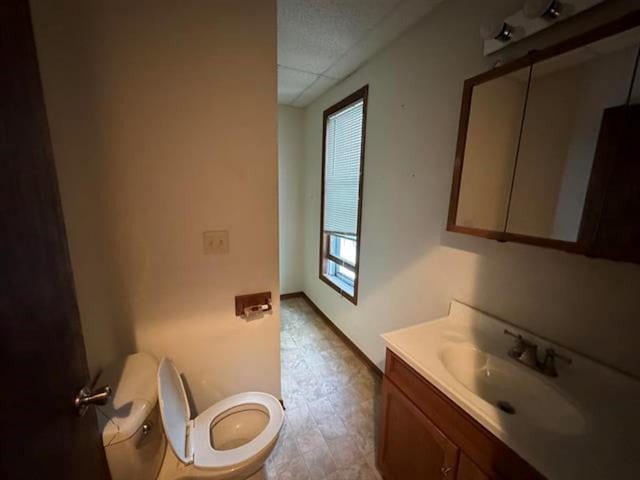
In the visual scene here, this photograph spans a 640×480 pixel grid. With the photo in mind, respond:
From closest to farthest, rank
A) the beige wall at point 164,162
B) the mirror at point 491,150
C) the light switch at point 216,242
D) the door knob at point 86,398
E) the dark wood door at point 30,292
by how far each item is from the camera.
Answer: the dark wood door at point 30,292 → the door knob at point 86,398 → the beige wall at point 164,162 → the mirror at point 491,150 → the light switch at point 216,242

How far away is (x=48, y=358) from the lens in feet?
Result: 1.91

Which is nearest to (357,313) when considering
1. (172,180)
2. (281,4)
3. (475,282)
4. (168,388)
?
(475,282)

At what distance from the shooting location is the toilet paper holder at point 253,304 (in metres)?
1.40

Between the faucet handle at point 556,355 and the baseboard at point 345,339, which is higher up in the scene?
the faucet handle at point 556,355

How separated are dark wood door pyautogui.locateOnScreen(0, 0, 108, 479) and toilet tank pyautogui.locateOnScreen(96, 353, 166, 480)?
20cm

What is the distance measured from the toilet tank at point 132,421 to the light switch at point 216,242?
549mm

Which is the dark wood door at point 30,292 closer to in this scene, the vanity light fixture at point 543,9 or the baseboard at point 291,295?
the vanity light fixture at point 543,9

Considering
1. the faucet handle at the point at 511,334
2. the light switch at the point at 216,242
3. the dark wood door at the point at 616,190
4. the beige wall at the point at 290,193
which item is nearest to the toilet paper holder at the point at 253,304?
the light switch at the point at 216,242

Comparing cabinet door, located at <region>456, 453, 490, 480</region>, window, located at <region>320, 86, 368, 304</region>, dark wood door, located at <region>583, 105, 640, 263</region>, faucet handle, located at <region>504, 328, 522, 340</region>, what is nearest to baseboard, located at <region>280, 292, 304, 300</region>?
window, located at <region>320, 86, 368, 304</region>

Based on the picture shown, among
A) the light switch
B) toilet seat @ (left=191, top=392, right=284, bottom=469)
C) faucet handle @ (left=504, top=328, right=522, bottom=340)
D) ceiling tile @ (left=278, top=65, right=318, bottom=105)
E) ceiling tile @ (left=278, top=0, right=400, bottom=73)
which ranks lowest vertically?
toilet seat @ (left=191, top=392, right=284, bottom=469)

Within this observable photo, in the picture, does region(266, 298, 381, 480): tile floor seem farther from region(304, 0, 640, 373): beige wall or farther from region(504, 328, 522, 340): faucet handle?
region(504, 328, 522, 340): faucet handle

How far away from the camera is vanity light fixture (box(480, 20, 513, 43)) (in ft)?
3.56

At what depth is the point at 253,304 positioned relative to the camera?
56.1 inches

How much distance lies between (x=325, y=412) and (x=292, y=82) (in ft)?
9.05
